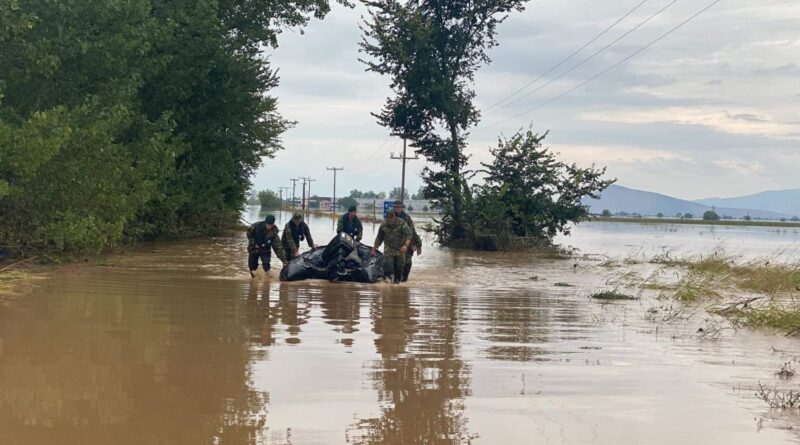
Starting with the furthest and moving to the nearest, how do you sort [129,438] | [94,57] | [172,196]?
[172,196] → [94,57] → [129,438]

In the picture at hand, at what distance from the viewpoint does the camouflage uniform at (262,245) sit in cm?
1487

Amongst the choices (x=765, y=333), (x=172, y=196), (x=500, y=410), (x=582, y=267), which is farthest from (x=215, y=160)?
(x=500, y=410)

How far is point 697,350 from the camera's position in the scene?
25.8 ft

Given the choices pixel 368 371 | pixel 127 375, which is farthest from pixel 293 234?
pixel 127 375

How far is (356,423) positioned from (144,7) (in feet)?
52.1

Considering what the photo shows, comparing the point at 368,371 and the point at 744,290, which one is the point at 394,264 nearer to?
the point at 744,290

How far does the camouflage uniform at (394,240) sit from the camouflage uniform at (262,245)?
225 centimetres

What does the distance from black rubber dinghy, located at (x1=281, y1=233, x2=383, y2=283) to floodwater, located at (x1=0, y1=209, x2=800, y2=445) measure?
2.67 m

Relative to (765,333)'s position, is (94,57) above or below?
above

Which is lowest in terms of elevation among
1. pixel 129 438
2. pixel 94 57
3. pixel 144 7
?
pixel 129 438

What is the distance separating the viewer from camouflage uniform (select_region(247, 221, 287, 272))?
14.9 meters

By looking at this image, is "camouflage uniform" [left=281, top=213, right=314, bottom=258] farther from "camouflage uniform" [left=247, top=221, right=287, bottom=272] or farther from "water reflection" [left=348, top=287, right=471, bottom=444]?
"water reflection" [left=348, top=287, right=471, bottom=444]

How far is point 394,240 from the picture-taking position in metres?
14.3

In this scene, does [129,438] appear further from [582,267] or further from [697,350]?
[582,267]
